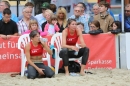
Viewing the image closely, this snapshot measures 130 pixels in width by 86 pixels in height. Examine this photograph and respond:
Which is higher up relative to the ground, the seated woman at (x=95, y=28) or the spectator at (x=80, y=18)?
the spectator at (x=80, y=18)

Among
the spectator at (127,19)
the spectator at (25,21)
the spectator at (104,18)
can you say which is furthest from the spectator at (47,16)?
the spectator at (127,19)

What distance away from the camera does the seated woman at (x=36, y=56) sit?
9609 mm

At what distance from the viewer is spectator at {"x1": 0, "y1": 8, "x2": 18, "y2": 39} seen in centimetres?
1040

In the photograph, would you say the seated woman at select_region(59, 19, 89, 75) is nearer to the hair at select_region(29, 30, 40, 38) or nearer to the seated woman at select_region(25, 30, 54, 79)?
the seated woman at select_region(25, 30, 54, 79)

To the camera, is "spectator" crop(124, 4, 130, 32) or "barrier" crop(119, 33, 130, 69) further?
"spectator" crop(124, 4, 130, 32)

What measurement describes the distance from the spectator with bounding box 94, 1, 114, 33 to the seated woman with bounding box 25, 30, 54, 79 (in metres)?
2.18

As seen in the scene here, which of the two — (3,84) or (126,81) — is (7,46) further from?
(126,81)

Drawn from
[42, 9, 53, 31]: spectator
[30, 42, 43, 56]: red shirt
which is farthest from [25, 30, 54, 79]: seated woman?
[42, 9, 53, 31]: spectator

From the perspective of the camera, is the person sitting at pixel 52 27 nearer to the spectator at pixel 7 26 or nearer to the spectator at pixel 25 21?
the spectator at pixel 25 21

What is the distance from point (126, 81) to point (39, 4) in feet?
20.5

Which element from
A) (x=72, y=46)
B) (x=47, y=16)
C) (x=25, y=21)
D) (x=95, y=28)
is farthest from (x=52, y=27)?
(x=72, y=46)

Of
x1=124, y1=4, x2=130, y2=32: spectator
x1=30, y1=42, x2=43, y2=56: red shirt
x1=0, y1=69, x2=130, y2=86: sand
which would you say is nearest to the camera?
x1=0, y1=69, x2=130, y2=86: sand

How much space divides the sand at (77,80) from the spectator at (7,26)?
3.32ft

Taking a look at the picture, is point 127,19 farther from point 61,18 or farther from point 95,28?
point 61,18
